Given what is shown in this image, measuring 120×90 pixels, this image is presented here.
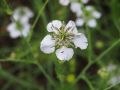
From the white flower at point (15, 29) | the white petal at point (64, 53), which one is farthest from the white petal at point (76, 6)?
the white petal at point (64, 53)

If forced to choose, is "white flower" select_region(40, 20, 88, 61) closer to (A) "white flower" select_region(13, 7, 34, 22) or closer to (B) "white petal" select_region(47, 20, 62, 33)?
(B) "white petal" select_region(47, 20, 62, 33)

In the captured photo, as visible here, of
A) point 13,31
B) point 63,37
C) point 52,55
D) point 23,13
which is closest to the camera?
point 63,37

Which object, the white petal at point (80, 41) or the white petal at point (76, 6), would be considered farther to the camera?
the white petal at point (76, 6)

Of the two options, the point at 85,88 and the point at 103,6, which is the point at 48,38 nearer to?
the point at 85,88

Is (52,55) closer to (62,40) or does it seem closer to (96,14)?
(96,14)

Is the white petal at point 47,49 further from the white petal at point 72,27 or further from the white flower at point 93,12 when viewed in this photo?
the white flower at point 93,12

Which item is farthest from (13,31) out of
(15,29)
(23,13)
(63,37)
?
(63,37)

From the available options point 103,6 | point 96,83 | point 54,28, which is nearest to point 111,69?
point 96,83
